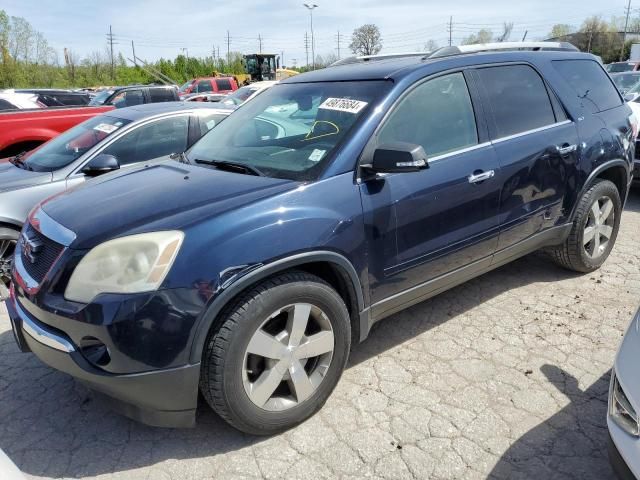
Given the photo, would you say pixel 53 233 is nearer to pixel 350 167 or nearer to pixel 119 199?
pixel 119 199

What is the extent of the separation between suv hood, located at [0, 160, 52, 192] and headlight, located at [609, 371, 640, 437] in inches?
178

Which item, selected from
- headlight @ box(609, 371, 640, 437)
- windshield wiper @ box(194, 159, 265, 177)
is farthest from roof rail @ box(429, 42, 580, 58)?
headlight @ box(609, 371, 640, 437)

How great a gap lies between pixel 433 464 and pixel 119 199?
6.68ft

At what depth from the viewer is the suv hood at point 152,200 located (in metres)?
2.39

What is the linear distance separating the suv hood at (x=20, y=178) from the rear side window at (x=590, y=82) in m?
4.39

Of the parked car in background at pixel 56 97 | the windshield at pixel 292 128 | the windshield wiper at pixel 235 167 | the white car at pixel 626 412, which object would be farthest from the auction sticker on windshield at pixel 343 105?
the parked car in background at pixel 56 97

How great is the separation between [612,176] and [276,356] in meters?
3.55

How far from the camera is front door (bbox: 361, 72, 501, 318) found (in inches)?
113

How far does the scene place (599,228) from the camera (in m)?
4.37

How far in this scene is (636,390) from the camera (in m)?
1.93

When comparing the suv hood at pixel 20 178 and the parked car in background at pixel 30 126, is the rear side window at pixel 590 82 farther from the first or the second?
the parked car in background at pixel 30 126

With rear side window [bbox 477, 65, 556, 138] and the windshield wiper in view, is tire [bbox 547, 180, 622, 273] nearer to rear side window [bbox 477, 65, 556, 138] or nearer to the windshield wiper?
rear side window [bbox 477, 65, 556, 138]

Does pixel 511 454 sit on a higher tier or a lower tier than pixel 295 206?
lower

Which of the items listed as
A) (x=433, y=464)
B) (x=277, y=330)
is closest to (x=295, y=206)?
(x=277, y=330)
